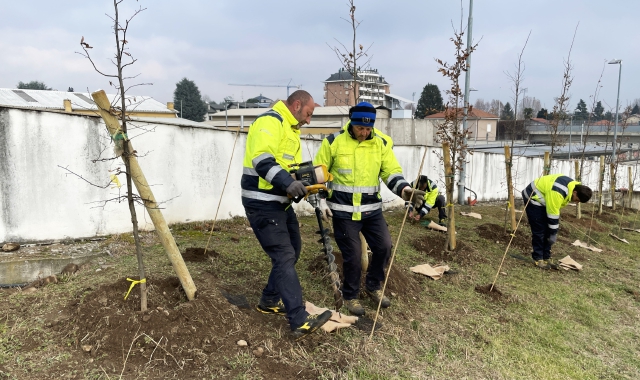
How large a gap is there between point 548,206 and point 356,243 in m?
4.02

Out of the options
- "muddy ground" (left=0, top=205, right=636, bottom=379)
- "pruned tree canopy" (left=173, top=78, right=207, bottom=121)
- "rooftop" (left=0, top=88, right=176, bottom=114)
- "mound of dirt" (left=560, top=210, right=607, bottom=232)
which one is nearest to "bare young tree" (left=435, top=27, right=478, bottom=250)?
"muddy ground" (left=0, top=205, right=636, bottom=379)

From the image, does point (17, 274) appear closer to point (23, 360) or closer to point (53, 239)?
point (53, 239)

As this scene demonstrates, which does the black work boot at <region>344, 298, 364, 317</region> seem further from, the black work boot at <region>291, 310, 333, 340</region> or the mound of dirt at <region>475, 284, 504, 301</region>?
the mound of dirt at <region>475, 284, 504, 301</region>

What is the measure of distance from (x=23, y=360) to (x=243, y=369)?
4.80 feet

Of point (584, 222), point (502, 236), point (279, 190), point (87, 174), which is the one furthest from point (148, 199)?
point (584, 222)

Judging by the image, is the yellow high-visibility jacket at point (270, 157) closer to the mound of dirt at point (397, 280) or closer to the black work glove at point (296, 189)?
the black work glove at point (296, 189)

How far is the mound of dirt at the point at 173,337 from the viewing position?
283cm

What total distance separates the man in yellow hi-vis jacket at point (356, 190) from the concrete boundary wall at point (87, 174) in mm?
2870

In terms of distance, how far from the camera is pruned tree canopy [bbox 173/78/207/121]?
52875 mm

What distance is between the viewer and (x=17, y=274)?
454 centimetres

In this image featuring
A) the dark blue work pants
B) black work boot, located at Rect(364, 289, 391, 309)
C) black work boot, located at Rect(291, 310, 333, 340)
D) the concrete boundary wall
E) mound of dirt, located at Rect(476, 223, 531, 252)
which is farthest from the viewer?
mound of dirt, located at Rect(476, 223, 531, 252)

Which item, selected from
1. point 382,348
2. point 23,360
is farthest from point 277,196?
point 23,360

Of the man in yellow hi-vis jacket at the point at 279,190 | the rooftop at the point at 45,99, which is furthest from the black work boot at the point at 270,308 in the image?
the rooftop at the point at 45,99

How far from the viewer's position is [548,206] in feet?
21.0
